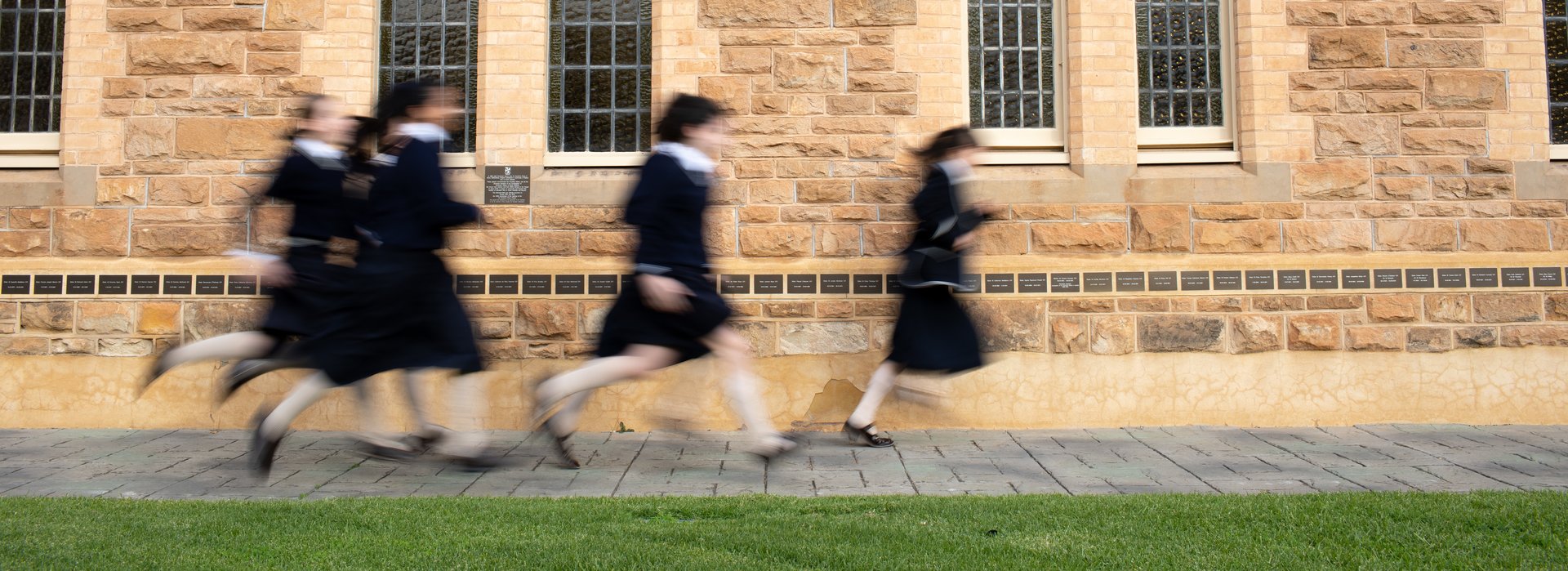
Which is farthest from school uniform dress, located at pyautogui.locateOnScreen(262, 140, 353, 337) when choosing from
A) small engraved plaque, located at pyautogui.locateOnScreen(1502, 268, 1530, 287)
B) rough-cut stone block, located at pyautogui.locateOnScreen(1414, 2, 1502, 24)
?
small engraved plaque, located at pyautogui.locateOnScreen(1502, 268, 1530, 287)

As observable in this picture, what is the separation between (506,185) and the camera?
753 cm

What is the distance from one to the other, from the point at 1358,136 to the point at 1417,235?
2.53ft

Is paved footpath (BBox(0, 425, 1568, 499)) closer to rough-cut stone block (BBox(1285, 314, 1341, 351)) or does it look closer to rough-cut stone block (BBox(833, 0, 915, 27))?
rough-cut stone block (BBox(1285, 314, 1341, 351))

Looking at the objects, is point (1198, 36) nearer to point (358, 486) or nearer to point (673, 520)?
point (673, 520)

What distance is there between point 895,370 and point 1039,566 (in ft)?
9.83

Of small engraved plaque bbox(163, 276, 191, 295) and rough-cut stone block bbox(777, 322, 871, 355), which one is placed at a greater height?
small engraved plaque bbox(163, 276, 191, 295)

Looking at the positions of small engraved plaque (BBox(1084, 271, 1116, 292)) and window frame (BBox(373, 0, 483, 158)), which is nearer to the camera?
small engraved plaque (BBox(1084, 271, 1116, 292))

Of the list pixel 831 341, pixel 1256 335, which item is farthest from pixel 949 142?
pixel 1256 335

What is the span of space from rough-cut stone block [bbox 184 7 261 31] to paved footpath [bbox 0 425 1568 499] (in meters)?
2.73

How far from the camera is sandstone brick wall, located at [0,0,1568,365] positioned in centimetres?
741

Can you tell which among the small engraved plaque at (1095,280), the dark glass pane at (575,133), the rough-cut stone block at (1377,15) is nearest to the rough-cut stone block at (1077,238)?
the small engraved plaque at (1095,280)

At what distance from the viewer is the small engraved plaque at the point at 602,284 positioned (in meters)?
7.40

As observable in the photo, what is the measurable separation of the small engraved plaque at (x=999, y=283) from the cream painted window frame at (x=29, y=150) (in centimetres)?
647

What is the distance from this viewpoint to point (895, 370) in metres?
6.41
